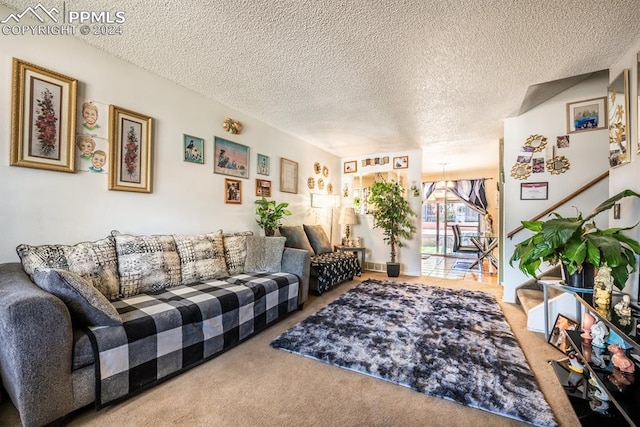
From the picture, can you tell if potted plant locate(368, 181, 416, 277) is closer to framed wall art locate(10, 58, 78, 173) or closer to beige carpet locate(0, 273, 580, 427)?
beige carpet locate(0, 273, 580, 427)

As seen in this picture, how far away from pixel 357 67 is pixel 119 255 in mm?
2510

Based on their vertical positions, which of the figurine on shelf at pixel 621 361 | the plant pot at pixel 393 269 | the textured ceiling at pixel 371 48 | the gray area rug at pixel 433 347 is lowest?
the gray area rug at pixel 433 347

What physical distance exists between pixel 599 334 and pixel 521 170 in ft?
7.36

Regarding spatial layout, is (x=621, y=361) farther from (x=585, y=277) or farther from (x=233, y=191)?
(x=233, y=191)

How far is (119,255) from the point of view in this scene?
198 cm

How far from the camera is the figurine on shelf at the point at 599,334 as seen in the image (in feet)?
4.94

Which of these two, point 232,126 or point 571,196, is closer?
point 571,196

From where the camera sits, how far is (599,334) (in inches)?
59.7

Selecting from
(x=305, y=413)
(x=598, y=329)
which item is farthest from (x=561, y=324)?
(x=305, y=413)

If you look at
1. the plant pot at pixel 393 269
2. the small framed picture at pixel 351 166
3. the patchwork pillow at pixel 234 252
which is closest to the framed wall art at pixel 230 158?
the patchwork pillow at pixel 234 252

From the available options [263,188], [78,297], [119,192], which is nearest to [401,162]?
[263,188]

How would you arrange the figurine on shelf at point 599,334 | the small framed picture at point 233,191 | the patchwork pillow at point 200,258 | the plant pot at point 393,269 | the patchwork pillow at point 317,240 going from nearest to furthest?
the figurine on shelf at point 599,334
the patchwork pillow at point 200,258
the small framed picture at point 233,191
the patchwork pillow at point 317,240
the plant pot at point 393,269

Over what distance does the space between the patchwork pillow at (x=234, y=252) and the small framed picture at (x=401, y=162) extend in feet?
11.2

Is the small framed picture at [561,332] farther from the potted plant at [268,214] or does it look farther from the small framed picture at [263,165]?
the small framed picture at [263,165]
